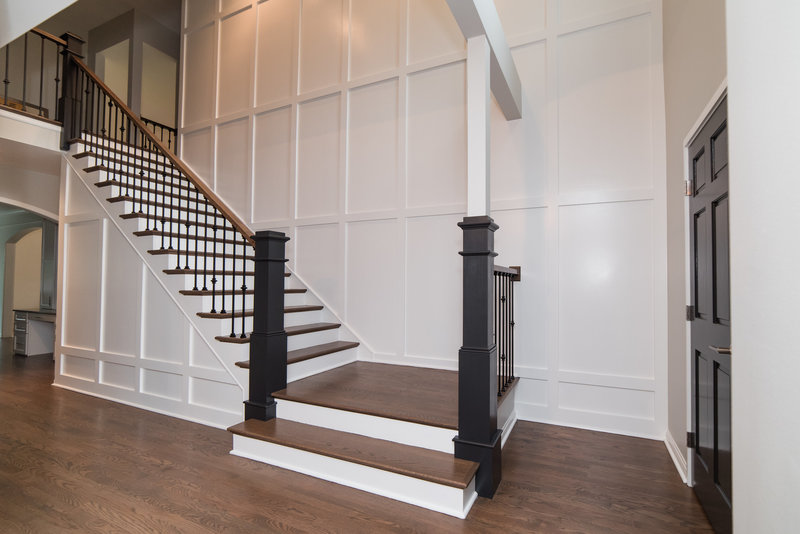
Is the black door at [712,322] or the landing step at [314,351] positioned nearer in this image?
the black door at [712,322]

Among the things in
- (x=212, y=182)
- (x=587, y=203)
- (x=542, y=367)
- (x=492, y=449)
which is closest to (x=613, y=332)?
(x=542, y=367)

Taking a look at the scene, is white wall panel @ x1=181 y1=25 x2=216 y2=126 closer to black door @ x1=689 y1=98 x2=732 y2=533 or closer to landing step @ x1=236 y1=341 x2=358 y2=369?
landing step @ x1=236 y1=341 x2=358 y2=369

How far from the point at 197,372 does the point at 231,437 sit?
68 centimetres

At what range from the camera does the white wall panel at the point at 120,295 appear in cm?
384

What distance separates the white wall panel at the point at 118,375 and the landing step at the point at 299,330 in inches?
53.1

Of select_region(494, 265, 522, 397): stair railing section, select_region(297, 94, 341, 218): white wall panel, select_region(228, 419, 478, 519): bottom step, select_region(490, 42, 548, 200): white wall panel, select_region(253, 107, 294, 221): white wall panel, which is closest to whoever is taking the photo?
select_region(228, 419, 478, 519): bottom step

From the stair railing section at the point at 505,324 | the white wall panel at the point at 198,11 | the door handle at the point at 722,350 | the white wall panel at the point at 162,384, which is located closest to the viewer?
the door handle at the point at 722,350

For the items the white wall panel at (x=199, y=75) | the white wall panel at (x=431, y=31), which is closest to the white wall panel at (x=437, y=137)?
the white wall panel at (x=431, y=31)

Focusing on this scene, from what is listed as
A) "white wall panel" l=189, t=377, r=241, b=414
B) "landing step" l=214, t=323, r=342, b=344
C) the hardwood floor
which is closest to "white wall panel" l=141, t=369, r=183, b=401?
"white wall panel" l=189, t=377, r=241, b=414

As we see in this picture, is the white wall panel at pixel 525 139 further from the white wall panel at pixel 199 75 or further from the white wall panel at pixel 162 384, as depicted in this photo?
the white wall panel at pixel 199 75

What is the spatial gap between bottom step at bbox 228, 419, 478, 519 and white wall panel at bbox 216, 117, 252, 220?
299 centimetres

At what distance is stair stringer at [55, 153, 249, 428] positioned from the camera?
3127 mm

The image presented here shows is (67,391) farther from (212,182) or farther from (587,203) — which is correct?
(587,203)

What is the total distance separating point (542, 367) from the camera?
330 cm
